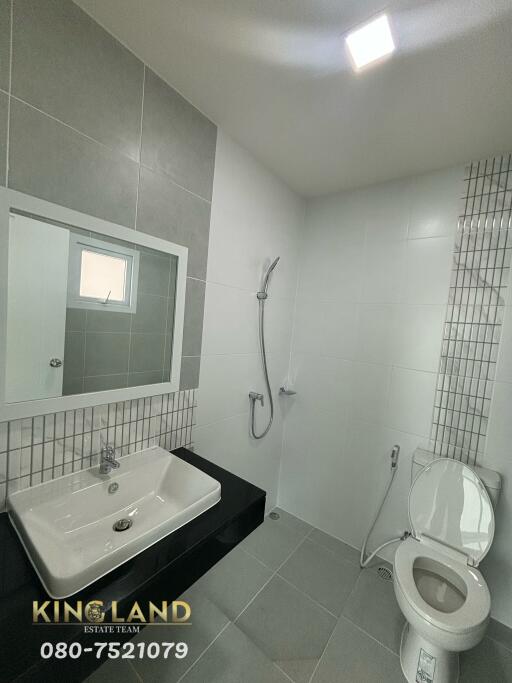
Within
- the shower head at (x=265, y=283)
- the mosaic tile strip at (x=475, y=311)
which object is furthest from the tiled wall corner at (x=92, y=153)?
the mosaic tile strip at (x=475, y=311)

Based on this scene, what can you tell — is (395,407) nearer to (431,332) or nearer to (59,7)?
(431,332)

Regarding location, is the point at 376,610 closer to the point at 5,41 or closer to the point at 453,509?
the point at 453,509

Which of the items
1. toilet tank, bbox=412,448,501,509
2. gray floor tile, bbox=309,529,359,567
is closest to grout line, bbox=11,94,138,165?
toilet tank, bbox=412,448,501,509

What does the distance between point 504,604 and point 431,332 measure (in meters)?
1.48

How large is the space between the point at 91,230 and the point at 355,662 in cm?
215

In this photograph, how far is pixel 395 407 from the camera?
181cm

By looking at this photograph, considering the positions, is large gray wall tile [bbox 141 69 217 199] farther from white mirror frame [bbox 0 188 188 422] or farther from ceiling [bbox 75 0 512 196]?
white mirror frame [bbox 0 188 188 422]

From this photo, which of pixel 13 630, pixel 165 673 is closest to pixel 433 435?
pixel 165 673

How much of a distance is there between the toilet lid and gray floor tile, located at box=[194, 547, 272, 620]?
0.95 metres

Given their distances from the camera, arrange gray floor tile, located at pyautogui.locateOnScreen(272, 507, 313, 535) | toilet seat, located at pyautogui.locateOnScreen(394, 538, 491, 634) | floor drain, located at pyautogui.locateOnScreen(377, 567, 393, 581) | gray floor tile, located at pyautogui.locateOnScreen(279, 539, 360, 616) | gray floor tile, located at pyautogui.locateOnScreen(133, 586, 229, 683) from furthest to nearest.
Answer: gray floor tile, located at pyautogui.locateOnScreen(272, 507, 313, 535), floor drain, located at pyautogui.locateOnScreen(377, 567, 393, 581), gray floor tile, located at pyautogui.locateOnScreen(279, 539, 360, 616), gray floor tile, located at pyautogui.locateOnScreen(133, 586, 229, 683), toilet seat, located at pyautogui.locateOnScreen(394, 538, 491, 634)

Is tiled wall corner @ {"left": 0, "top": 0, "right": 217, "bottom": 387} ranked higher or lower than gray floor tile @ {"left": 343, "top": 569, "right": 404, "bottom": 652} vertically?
higher

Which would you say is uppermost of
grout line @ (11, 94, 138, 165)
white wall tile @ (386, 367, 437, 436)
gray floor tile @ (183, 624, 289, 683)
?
grout line @ (11, 94, 138, 165)

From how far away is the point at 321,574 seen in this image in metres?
1.77

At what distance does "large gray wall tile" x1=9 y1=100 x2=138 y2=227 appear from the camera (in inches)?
33.7
